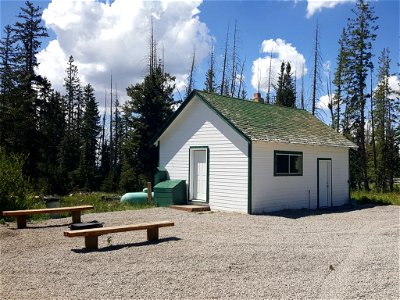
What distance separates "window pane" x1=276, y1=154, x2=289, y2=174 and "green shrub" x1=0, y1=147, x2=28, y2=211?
9.31 m

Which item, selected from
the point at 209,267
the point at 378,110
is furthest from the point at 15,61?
the point at 209,267

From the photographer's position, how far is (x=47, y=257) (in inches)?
299

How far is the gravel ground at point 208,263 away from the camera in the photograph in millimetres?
5699

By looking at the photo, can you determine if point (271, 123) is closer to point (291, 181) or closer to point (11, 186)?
point (291, 181)

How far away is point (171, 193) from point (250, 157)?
407 centimetres

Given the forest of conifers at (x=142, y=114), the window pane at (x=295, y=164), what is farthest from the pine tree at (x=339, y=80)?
the window pane at (x=295, y=164)

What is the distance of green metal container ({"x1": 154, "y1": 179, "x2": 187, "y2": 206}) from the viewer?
16783mm

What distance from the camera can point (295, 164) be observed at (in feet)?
53.7

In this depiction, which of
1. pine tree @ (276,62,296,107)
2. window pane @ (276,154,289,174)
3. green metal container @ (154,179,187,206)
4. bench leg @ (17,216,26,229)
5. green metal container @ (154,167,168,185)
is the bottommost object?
bench leg @ (17,216,26,229)

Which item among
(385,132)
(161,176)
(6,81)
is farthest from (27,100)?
(385,132)

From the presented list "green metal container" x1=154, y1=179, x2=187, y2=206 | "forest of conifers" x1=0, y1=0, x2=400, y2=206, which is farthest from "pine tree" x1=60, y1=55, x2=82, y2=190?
"green metal container" x1=154, y1=179, x2=187, y2=206

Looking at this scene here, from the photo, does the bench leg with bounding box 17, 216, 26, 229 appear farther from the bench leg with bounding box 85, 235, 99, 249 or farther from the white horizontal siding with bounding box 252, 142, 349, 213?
the white horizontal siding with bounding box 252, 142, 349, 213

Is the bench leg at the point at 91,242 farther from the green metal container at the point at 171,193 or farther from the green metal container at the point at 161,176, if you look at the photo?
the green metal container at the point at 161,176

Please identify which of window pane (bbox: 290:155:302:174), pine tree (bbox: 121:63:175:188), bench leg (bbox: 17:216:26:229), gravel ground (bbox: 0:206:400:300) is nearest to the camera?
gravel ground (bbox: 0:206:400:300)
